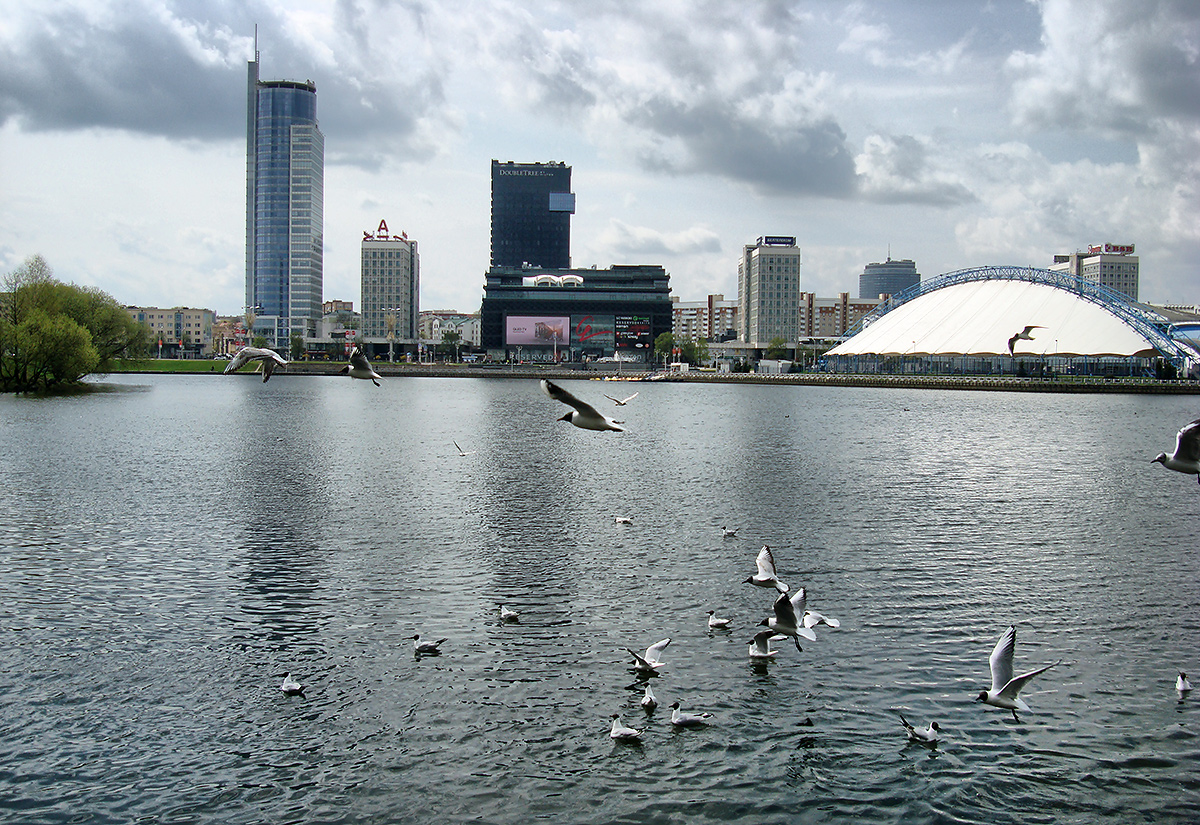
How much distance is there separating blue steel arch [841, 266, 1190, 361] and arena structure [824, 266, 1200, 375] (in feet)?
0.58

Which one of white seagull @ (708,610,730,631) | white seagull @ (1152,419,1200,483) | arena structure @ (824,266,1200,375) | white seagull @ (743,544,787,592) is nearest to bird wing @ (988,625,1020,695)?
white seagull @ (1152,419,1200,483)

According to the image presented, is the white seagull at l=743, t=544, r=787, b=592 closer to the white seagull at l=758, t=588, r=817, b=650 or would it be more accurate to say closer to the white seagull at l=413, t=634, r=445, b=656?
the white seagull at l=758, t=588, r=817, b=650

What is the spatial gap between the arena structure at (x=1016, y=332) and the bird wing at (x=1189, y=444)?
15032 cm

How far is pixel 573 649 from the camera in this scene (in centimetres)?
1570

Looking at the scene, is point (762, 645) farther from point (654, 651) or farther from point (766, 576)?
point (654, 651)

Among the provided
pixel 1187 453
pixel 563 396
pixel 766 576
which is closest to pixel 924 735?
pixel 766 576

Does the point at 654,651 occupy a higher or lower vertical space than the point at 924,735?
higher

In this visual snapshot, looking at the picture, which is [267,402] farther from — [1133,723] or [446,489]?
[1133,723]

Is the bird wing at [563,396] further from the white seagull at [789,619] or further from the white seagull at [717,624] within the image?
the white seagull at [717,624]

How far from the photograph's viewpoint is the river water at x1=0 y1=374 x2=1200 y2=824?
11.1 m

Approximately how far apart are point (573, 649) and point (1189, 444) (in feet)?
32.8

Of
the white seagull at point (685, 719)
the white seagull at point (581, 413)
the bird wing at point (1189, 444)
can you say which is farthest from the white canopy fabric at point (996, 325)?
the white seagull at point (581, 413)

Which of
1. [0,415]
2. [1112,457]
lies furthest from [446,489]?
Answer: [0,415]

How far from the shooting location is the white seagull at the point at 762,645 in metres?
15.0
